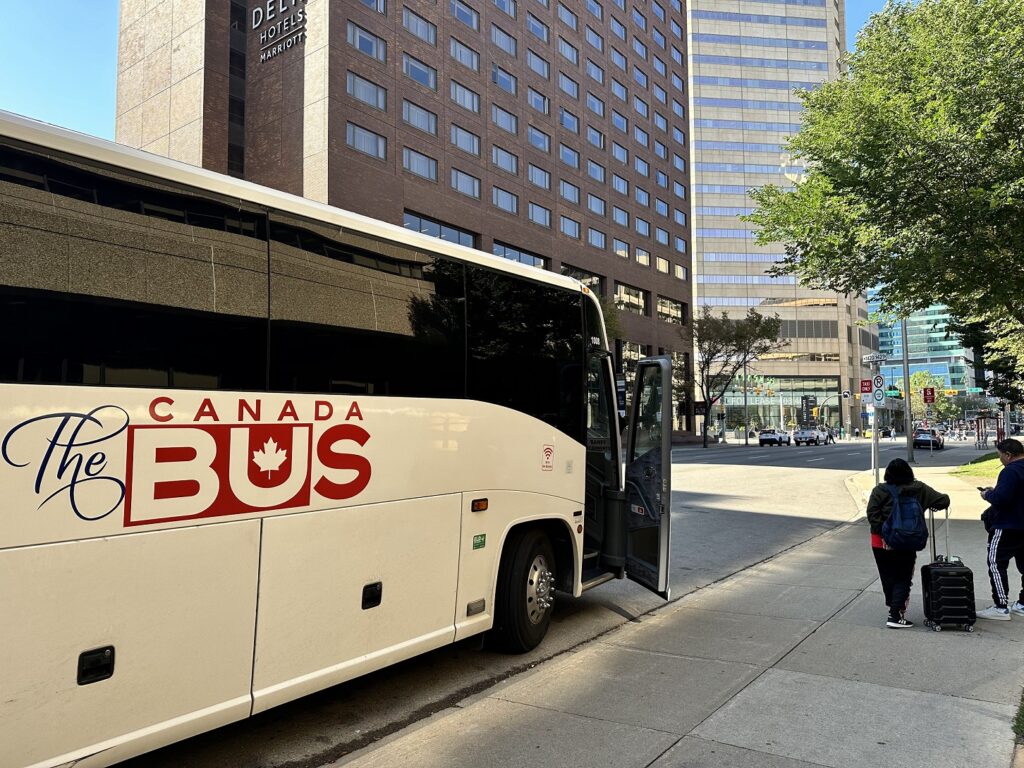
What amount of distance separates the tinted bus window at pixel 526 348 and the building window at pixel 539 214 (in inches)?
1802

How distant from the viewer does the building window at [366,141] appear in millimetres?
37344

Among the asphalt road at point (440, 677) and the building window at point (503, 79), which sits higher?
the building window at point (503, 79)

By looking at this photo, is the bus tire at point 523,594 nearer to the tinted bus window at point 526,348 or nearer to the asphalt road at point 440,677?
the asphalt road at point 440,677

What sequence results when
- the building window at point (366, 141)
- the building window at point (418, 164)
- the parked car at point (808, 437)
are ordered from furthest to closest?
the parked car at point (808, 437) < the building window at point (418, 164) < the building window at point (366, 141)

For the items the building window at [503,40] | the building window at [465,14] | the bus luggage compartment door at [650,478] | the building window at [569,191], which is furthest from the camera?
the building window at [569,191]

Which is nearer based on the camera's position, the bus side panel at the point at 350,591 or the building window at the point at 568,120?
the bus side panel at the point at 350,591

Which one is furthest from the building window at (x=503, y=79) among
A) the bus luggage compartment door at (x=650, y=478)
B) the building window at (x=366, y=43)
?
the bus luggage compartment door at (x=650, y=478)

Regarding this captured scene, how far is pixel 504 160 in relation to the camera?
48.8m

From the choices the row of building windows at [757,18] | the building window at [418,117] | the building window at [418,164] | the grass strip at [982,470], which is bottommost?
the grass strip at [982,470]

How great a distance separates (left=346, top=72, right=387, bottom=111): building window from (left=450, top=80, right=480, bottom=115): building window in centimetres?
642

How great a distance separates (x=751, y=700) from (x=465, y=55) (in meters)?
47.3

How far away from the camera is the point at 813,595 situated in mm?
7844

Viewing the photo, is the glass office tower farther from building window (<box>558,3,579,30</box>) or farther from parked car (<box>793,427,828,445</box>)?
building window (<box>558,3,579,30</box>)

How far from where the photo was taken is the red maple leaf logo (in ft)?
12.1
